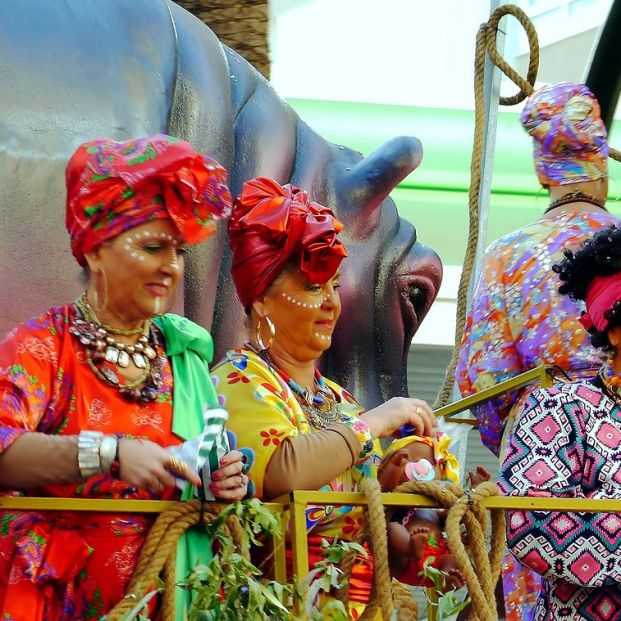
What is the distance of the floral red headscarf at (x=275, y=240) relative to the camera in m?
3.24

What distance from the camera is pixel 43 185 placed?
3.75 meters

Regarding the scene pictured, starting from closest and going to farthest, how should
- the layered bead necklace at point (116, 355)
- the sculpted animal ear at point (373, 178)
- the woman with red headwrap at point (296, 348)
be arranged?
1. the layered bead necklace at point (116, 355)
2. the woman with red headwrap at point (296, 348)
3. the sculpted animal ear at point (373, 178)

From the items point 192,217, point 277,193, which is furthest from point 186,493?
point 277,193

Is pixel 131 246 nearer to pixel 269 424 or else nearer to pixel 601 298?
pixel 269 424

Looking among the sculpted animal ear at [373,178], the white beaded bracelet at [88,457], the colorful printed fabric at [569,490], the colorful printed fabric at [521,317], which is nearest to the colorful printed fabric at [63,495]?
the white beaded bracelet at [88,457]

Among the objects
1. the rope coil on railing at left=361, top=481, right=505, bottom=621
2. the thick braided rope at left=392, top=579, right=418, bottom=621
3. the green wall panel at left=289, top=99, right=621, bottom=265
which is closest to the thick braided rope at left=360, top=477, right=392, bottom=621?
the rope coil on railing at left=361, top=481, right=505, bottom=621

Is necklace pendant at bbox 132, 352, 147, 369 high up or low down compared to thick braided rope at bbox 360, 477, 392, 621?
up

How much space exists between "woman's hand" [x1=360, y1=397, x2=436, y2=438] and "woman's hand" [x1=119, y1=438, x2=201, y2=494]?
2.19 ft

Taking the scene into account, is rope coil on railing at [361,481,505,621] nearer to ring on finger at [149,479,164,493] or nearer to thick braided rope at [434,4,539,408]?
ring on finger at [149,479,164,493]

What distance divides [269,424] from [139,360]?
301mm

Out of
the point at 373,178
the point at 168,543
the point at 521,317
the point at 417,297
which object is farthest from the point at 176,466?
the point at 417,297

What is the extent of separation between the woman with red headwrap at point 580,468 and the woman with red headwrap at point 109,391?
76cm

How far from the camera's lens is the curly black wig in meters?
3.42

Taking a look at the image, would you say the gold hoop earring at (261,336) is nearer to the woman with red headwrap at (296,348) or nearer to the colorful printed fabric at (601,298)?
the woman with red headwrap at (296,348)
